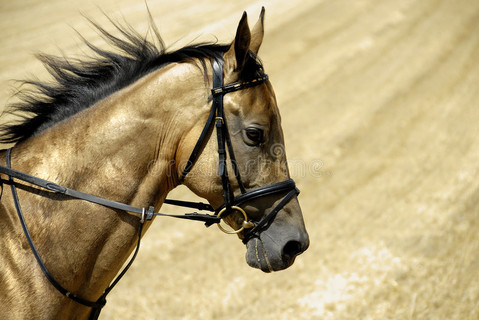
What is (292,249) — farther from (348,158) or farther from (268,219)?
(348,158)

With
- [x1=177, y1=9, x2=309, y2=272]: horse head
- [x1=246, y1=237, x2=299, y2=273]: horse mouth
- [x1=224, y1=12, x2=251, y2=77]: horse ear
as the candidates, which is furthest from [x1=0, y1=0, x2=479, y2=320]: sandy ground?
[x1=224, y1=12, x2=251, y2=77]: horse ear

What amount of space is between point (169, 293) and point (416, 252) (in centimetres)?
415

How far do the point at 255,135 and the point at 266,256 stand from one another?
0.83 metres

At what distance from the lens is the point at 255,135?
281 cm

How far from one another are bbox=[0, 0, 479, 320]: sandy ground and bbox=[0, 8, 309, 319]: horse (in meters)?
3.54

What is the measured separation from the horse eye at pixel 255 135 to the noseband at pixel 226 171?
0.45 feet

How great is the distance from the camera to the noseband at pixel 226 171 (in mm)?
2766

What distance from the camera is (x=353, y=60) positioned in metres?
13.0

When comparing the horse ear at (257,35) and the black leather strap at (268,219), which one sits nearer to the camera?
the black leather strap at (268,219)

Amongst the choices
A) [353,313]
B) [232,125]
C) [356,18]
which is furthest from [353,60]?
[232,125]

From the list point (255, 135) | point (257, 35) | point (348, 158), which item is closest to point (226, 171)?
point (255, 135)

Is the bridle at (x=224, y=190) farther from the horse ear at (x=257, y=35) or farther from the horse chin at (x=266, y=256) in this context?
the horse ear at (x=257, y=35)

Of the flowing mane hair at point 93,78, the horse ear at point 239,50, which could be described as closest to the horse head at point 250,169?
the horse ear at point 239,50

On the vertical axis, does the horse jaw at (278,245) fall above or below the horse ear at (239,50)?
below
